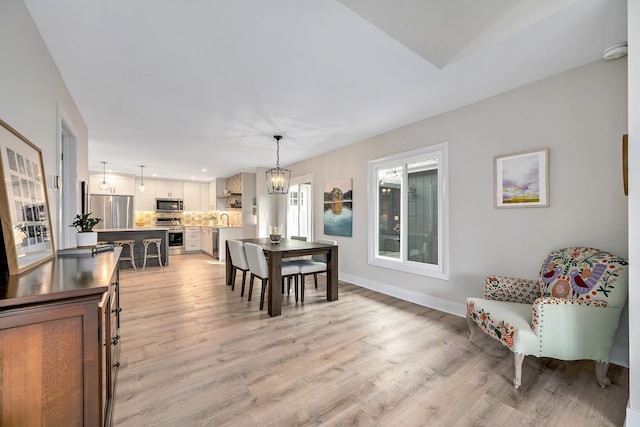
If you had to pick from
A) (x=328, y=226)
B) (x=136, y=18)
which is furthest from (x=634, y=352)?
(x=328, y=226)

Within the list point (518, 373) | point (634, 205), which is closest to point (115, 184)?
point (518, 373)

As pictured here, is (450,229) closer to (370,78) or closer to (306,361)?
(370,78)

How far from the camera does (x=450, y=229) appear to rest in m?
3.40

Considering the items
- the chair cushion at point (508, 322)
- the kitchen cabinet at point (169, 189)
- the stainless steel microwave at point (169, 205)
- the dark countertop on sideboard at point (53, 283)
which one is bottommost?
the chair cushion at point (508, 322)

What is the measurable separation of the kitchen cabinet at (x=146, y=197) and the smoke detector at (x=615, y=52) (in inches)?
392

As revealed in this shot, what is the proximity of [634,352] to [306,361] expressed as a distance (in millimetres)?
2064

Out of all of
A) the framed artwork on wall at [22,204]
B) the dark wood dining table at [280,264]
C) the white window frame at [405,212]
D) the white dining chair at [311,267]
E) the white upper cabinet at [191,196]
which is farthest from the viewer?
the white upper cabinet at [191,196]

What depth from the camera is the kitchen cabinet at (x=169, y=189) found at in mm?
8820

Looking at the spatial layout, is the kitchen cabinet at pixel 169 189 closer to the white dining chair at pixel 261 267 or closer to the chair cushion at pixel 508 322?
the white dining chair at pixel 261 267

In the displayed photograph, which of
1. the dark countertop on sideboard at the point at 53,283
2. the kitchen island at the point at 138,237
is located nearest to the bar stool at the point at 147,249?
the kitchen island at the point at 138,237

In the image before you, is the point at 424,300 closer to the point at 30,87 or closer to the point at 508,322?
the point at 508,322

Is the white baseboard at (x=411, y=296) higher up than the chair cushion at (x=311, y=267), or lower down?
lower down

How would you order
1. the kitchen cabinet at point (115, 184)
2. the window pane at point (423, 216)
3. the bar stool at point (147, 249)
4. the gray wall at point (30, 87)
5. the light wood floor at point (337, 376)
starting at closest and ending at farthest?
the gray wall at point (30, 87), the light wood floor at point (337, 376), the window pane at point (423, 216), the bar stool at point (147, 249), the kitchen cabinet at point (115, 184)

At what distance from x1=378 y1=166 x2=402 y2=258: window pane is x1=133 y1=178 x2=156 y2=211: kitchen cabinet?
7516 mm
